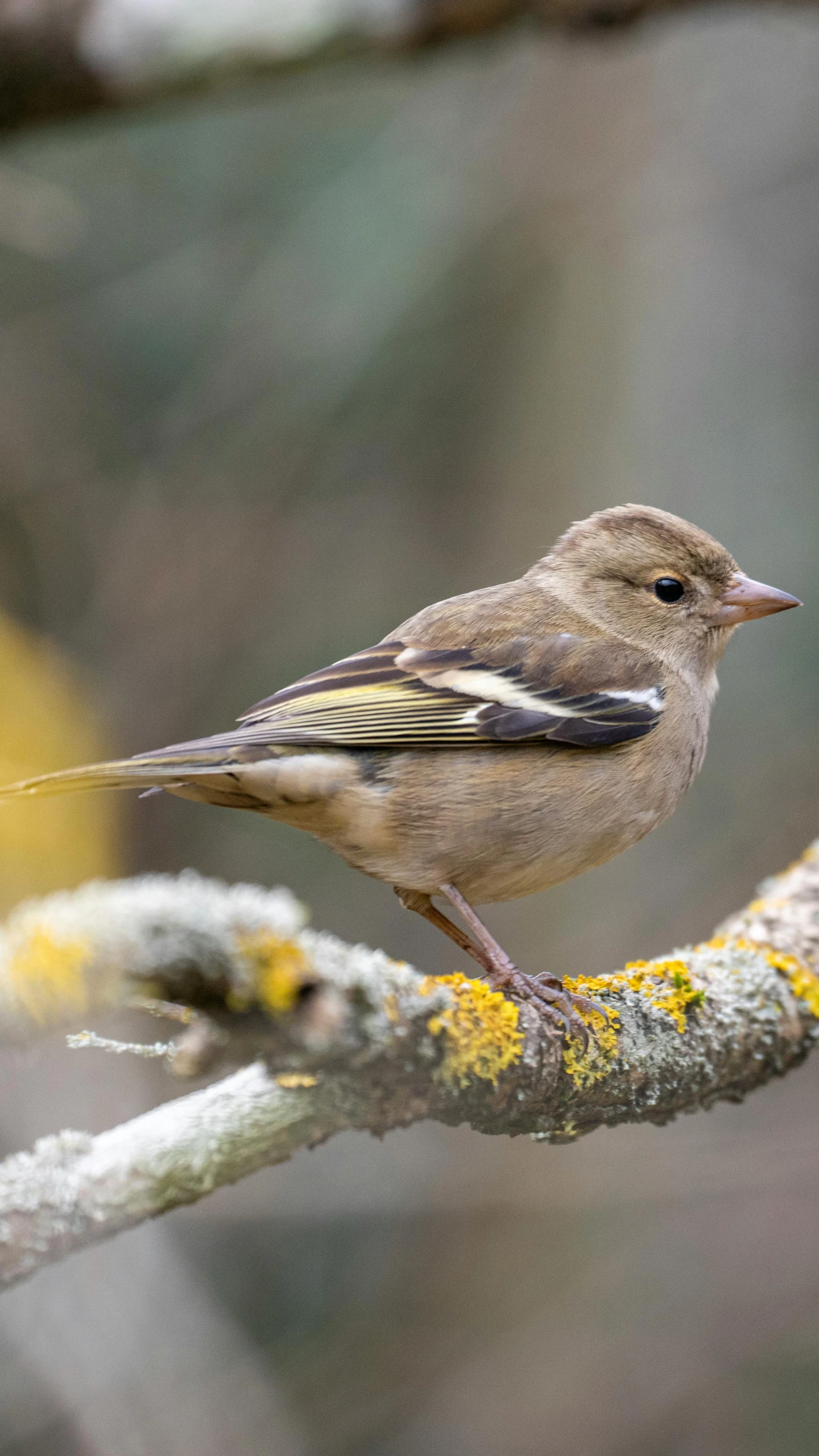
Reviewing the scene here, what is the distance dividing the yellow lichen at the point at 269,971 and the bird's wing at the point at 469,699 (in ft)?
5.29

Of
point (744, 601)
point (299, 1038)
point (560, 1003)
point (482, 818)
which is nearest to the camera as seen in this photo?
point (299, 1038)

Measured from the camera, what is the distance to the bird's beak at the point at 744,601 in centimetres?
402

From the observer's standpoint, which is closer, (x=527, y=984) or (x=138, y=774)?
(x=138, y=774)

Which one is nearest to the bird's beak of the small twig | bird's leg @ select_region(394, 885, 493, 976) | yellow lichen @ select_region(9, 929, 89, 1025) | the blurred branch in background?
bird's leg @ select_region(394, 885, 493, 976)

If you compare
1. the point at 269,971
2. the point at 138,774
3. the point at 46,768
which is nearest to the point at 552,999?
the point at 138,774

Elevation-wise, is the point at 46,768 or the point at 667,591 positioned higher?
the point at 667,591

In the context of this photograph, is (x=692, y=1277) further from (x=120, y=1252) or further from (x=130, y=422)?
(x=130, y=422)

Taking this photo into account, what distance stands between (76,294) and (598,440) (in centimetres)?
354

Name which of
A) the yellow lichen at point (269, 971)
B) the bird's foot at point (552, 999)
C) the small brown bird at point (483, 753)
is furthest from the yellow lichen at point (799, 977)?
the yellow lichen at point (269, 971)

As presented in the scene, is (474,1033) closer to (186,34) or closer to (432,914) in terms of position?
(432,914)

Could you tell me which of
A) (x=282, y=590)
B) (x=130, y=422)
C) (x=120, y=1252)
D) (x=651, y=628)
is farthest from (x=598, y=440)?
(x=120, y=1252)

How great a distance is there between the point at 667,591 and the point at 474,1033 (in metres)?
2.19

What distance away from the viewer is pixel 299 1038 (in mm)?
1617

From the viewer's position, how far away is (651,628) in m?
4.07
